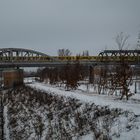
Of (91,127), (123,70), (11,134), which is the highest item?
(123,70)

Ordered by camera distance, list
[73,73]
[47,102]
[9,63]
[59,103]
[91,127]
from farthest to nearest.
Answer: [9,63]
[73,73]
[47,102]
[59,103]
[91,127]

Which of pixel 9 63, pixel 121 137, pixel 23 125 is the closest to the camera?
pixel 121 137

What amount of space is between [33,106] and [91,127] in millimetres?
18694

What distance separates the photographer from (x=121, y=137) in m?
14.6

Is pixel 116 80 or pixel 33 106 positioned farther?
pixel 33 106

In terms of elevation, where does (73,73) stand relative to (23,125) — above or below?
above

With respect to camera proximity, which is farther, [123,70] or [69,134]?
[123,70]

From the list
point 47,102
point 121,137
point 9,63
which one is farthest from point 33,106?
point 9,63

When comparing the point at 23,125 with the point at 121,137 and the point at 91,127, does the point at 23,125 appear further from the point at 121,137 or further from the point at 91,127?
the point at 121,137

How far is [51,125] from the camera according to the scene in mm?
22938

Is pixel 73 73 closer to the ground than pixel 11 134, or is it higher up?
higher up

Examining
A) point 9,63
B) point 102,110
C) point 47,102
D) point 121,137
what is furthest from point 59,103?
point 9,63

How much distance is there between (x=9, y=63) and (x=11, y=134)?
57.0m

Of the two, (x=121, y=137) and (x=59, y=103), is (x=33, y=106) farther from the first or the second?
(x=121, y=137)
